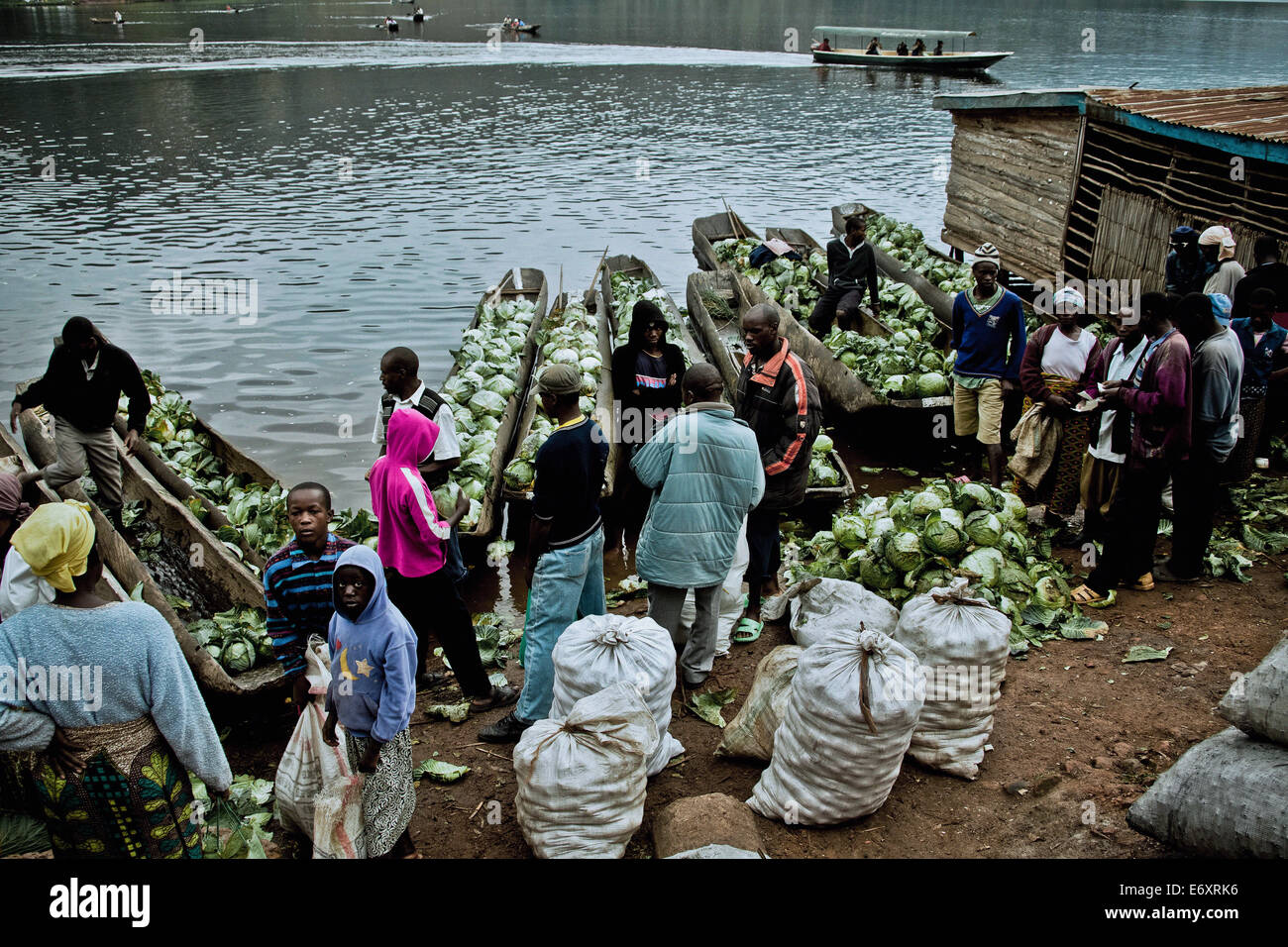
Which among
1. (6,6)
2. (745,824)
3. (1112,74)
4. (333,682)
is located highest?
(6,6)

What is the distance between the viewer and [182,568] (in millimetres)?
5996

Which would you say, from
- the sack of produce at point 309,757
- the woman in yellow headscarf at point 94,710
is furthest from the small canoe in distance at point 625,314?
the woman in yellow headscarf at point 94,710

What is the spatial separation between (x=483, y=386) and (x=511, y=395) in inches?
11.9

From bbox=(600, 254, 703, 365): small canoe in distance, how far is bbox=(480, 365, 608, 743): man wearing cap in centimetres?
537

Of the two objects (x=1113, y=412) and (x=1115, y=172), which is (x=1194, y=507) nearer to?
(x=1113, y=412)

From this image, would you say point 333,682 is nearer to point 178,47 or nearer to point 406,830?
point 406,830

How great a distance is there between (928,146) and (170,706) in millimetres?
29906

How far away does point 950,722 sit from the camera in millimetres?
4055

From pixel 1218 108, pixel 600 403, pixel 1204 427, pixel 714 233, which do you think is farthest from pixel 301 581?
pixel 714 233

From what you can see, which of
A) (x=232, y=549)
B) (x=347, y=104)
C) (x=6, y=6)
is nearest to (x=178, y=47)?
(x=347, y=104)

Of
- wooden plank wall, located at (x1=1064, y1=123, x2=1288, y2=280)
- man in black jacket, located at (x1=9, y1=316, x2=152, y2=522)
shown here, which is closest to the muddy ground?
man in black jacket, located at (x1=9, y1=316, x2=152, y2=522)

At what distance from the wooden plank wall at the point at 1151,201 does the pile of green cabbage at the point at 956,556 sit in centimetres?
444

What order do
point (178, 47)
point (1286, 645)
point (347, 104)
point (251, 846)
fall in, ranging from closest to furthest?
point (1286, 645) → point (251, 846) → point (347, 104) → point (178, 47)

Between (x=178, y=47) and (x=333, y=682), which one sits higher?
(x=178, y=47)
